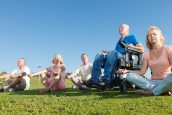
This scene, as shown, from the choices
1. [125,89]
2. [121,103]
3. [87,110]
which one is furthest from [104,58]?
[87,110]

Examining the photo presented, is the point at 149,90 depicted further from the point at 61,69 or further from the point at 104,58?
the point at 61,69

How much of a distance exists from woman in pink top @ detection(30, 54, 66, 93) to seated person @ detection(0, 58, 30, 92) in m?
0.86

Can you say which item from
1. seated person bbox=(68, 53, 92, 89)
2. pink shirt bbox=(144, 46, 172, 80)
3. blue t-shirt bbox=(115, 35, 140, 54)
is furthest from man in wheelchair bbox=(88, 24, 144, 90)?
seated person bbox=(68, 53, 92, 89)

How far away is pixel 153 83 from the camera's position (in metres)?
9.53

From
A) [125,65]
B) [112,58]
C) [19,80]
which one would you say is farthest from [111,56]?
[19,80]

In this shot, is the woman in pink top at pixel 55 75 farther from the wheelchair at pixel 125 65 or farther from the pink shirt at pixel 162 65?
the pink shirt at pixel 162 65

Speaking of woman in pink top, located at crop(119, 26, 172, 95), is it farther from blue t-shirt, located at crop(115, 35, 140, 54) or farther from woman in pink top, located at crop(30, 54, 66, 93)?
woman in pink top, located at crop(30, 54, 66, 93)

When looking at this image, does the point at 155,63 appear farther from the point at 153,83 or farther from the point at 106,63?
the point at 106,63

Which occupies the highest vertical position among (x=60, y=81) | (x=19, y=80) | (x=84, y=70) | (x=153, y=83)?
(x=84, y=70)

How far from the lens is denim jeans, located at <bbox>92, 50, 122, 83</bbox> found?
10672 mm

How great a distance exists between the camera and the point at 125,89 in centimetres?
1024

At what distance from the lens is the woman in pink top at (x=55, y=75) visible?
12.8 metres

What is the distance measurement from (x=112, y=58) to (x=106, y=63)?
349mm

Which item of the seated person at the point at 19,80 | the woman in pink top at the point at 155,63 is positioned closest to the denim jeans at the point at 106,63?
the woman in pink top at the point at 155,63
